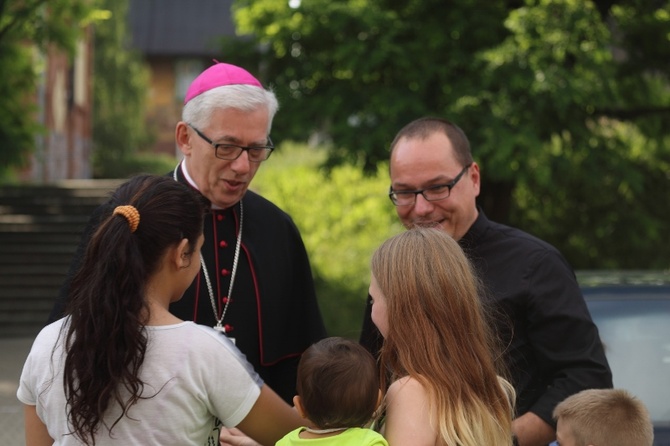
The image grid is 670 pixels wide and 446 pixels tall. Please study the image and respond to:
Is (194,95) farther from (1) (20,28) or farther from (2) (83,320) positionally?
(1) (20,28)

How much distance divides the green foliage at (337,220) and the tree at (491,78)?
11.3ft

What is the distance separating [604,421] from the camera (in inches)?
117

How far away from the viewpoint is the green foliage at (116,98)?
3750 cm

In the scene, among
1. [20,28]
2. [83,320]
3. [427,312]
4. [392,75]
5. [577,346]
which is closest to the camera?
[83,320]

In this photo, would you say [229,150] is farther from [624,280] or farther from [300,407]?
[624,280]

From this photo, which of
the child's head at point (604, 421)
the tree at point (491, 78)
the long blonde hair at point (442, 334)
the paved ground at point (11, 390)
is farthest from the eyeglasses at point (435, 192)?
the tree at point (491, 78)

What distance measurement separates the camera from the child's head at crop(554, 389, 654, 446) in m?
2.97

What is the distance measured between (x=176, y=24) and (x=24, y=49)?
3457 cm

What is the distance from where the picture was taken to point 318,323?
12.2ft

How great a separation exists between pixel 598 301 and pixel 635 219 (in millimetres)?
8623

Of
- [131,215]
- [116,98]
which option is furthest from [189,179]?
[116,98]

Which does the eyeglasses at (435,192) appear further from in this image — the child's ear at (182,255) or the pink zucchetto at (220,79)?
the child's ear at (182,255)

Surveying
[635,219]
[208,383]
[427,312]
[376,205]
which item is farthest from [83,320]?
[376,205]

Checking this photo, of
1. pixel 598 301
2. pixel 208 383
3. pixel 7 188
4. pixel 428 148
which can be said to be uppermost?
pixel 428 148
